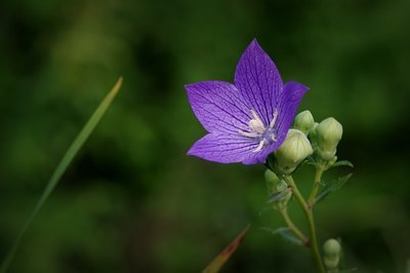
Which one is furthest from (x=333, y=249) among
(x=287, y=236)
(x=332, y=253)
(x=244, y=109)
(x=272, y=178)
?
(x=244, y=109)

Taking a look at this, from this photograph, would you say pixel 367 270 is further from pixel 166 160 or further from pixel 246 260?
pixel 166 160

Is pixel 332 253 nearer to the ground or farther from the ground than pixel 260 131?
nearer to the ground

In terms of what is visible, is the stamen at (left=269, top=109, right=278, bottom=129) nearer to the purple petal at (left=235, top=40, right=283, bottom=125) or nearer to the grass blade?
the purple petal at (left=235, top=40, right=283, bottom=125)

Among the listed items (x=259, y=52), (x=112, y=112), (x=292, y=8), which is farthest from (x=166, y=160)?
(x=259, y=52)

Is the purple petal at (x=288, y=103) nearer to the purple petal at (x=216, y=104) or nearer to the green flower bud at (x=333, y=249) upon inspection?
the purple petal at (x=216, y=104)

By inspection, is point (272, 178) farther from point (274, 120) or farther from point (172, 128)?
point (172, 128)
